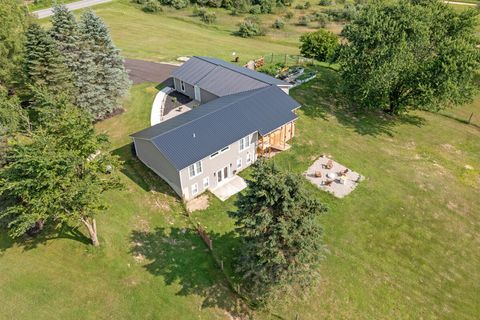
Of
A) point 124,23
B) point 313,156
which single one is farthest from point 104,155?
point 124,23

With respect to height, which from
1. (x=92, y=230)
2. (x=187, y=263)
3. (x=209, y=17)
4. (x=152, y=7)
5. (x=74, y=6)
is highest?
(x=74, y=6)

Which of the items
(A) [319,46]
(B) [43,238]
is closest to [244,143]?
(B) [43,238]

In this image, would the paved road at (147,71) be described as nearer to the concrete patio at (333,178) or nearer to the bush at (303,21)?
the concrete patio at (333,178)

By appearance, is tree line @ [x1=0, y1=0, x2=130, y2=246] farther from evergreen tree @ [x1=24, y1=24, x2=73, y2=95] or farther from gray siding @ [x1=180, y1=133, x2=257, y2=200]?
gray siding @ [x1=180, y1=133, x2=257, y2=200]

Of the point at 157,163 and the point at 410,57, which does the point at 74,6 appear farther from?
the point at 410,57

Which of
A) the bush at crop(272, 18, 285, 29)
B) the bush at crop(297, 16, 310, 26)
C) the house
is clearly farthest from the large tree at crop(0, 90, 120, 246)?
the bush at crop(297, 16, 310, 26)

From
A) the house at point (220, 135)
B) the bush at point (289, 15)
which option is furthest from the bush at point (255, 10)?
the house at point (220, 135)

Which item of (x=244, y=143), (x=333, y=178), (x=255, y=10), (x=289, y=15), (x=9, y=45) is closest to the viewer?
(x=244, y=143)
